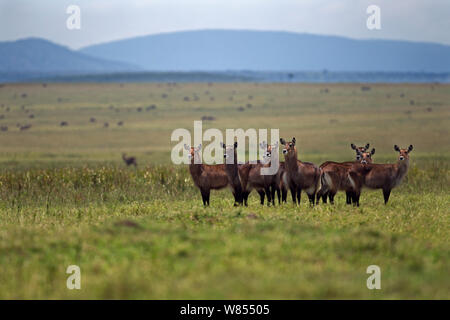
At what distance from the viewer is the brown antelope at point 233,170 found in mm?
16781

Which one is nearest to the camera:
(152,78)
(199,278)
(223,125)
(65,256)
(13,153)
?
(199,278)

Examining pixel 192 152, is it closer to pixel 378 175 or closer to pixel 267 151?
pixel 267 151

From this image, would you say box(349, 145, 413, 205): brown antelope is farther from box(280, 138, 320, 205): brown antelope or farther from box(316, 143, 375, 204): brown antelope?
box(280, 138, 320, 205): brown antelope

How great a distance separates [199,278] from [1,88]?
3484 inches

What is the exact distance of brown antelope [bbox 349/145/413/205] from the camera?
55.4 ft

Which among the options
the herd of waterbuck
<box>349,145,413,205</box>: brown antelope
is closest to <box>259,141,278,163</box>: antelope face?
the herd of waterbuck

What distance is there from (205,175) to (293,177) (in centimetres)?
208

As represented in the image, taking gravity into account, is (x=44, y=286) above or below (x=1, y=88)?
below

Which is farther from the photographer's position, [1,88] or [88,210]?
[1,88]

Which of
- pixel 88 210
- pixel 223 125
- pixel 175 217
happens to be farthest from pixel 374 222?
pixel 223 125

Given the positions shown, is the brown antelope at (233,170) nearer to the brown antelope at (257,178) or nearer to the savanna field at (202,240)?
Answer: the brown antelope at (257,178)

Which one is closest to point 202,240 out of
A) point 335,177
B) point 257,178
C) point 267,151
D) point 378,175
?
point 267,151

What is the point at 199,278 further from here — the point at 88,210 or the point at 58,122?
the point at 58,122
